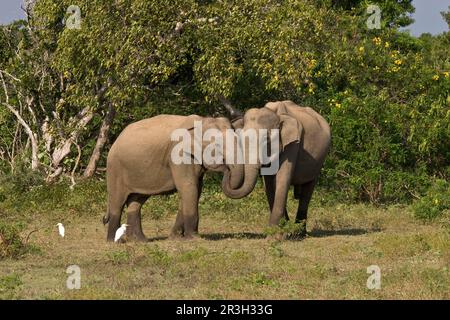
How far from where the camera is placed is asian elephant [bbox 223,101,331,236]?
47.5 feet

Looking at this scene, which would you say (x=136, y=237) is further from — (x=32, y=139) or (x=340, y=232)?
(x=32, y=139)

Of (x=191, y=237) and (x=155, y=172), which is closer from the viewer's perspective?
(x=191, y=237)

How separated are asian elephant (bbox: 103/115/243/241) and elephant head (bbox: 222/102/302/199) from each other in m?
0.09

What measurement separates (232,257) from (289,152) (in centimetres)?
265

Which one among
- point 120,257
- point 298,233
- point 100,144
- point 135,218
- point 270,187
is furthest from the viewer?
point 100,144

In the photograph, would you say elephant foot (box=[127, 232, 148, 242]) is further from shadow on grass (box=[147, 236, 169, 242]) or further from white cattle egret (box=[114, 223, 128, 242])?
white cattle egret (box=[114, 223, 128, 242])

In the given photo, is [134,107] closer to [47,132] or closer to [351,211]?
[47,132]

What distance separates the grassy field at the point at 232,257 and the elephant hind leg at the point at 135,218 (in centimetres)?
32

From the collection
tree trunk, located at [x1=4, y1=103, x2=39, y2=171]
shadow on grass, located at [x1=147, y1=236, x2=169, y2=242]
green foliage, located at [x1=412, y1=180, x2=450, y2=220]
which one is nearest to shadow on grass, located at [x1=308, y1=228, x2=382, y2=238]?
green foliage, located at [x1=412, y1=180, x2=450, y2=220]

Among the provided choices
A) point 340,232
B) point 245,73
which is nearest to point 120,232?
point 340,232

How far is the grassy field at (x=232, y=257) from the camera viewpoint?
35.4ft

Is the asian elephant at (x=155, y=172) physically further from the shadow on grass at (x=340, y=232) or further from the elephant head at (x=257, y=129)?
the shadow on grass at (x=340, y=232)

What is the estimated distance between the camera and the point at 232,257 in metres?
12.6

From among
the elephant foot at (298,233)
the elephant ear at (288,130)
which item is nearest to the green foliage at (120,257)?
the elephant foot at (298,233)
